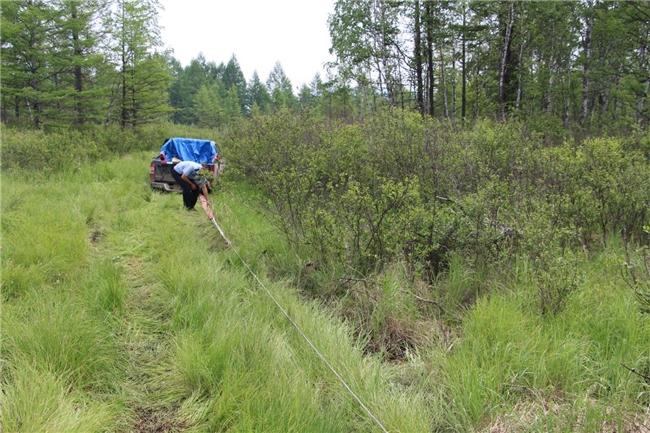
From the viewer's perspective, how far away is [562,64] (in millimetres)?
20609

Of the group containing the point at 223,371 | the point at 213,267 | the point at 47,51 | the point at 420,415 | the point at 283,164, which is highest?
the point at 47,51

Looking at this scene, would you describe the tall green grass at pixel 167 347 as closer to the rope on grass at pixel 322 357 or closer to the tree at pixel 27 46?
the rope on grass at pixel 322 357

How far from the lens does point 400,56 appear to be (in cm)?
1917

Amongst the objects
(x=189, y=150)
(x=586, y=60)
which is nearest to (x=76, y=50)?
(x=189, y=150)

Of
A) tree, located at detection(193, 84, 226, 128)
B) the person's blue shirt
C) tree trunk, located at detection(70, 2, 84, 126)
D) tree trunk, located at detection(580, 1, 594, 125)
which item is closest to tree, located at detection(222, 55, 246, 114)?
tree, located at detection(193, 84, 226, 128)

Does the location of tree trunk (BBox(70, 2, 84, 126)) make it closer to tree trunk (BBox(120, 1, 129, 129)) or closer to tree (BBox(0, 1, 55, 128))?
tree (BBox(0, 1, 55, 128))

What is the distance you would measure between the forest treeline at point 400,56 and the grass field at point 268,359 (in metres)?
10.7

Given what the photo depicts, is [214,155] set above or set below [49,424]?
above

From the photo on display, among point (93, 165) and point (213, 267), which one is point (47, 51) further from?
point (213, 267)

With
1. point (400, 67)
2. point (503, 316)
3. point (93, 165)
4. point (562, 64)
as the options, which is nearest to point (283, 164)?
point (503, 316)

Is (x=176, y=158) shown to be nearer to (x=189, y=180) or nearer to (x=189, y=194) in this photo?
(x=189, y=194)

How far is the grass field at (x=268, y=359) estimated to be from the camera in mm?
2104

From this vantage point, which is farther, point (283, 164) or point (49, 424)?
point (283, 164)

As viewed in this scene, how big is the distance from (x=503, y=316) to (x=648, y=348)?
92 centimetres
